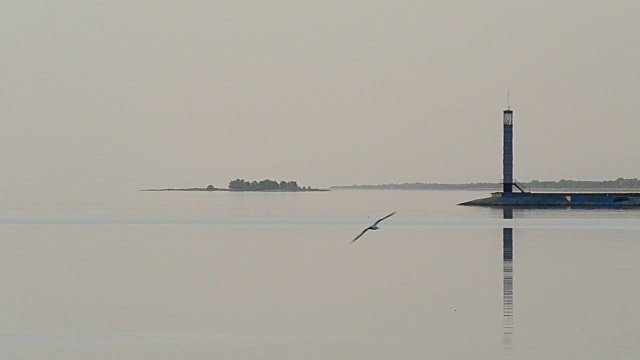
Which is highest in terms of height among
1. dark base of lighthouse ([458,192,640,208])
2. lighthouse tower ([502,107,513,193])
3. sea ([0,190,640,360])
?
lighthouse tower ([502,107,513,193])

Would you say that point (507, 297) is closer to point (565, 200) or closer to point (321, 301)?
point (321, 301)

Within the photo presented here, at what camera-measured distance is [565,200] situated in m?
85.9

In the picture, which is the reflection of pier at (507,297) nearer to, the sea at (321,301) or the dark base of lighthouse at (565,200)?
the sea at (321,301)

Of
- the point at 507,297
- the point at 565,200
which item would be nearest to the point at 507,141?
the point at 565,200

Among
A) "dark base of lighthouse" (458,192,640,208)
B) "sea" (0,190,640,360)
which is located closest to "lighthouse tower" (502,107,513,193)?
"dark base of lighthouse" (458,192,640,208)

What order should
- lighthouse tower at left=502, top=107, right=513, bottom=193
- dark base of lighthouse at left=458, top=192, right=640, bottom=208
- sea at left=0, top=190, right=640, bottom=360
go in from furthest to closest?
1. dark base of lighthouse at left=458, top=192, right=640, bottom=208
2. lighthouse tower at left=502, top=107, right=513, bottom=193
3. sea at left=0, top=190, right=640, bottom=360

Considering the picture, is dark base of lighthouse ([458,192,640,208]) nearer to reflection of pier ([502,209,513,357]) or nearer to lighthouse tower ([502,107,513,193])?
lighthouse tower ([502,107,513,193])

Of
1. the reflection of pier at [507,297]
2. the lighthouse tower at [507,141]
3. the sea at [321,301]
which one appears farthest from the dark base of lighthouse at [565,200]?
Result: the reflection of pier at [507,297]

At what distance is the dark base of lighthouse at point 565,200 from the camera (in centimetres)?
8250

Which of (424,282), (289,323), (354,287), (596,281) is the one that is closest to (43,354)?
(289,323)

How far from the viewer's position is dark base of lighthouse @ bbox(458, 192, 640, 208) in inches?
3248

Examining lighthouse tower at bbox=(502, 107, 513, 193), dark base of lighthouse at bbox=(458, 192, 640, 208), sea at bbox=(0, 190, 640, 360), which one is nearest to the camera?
sea at bbox=(0, 190, 640, 360)

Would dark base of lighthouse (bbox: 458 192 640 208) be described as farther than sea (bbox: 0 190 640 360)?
Yes

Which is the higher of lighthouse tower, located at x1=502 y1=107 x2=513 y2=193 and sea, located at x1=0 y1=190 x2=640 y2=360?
lighthouse tower, located at x1=502 y1=107 x2=513 y2=193
